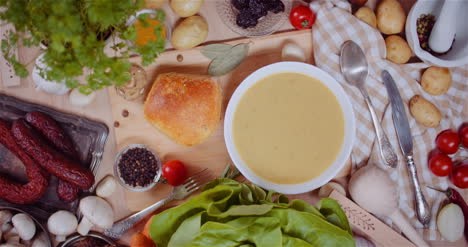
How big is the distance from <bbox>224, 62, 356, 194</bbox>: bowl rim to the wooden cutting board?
106 millimetres

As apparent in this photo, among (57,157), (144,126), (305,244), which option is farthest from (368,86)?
(57,157)

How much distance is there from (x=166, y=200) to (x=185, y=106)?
0.35m

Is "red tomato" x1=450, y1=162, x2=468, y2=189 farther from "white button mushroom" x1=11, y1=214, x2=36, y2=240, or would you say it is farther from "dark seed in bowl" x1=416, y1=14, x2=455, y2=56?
"white button mushroom" x1=11, y1=214, x2=36, y2=240

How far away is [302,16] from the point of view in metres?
1.43

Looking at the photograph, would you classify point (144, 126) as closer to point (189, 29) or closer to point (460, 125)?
point (189, 29)

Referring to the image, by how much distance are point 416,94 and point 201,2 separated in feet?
2.77

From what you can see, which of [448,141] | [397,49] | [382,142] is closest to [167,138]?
[382,142]

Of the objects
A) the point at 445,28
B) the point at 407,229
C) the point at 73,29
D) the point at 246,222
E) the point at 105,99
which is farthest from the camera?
the point at 105,99

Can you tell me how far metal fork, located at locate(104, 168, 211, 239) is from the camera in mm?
1451

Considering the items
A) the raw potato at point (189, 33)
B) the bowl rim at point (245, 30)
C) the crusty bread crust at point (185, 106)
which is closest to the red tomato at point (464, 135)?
the bowl rim at point (245, 30)

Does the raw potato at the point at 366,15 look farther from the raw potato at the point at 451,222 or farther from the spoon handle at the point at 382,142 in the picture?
the raw potato at the point at 451,222

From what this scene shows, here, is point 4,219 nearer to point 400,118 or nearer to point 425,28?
point 400,118

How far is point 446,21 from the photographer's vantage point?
130cm

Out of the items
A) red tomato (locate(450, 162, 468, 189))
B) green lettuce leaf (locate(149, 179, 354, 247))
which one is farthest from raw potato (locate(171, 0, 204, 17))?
red tomato (locate(450, 162, 468, 189))
